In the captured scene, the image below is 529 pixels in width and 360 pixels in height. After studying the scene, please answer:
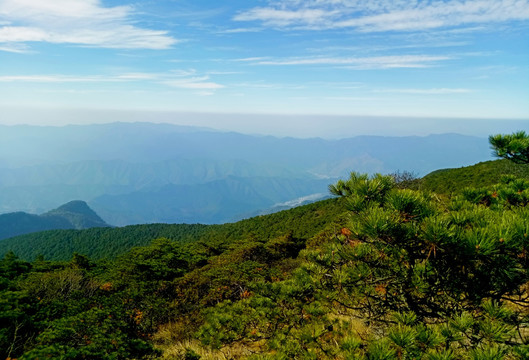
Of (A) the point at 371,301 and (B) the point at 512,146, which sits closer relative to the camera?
(A) the point at 371,301

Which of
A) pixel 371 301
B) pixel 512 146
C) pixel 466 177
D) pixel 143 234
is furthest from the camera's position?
pixel 143 234

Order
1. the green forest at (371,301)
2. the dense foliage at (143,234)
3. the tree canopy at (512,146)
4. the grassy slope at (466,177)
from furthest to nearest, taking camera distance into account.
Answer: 1. the dense foliage at (143,234)
2. the grassy slope at (466,177)
3. the tree canopy at (512,146)
4. the green forest at (371,301)

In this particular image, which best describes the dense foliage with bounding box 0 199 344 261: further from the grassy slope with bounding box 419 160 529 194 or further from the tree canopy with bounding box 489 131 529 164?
the tree canopy with bounding box 489 131 529 164

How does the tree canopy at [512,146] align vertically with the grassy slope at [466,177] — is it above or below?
above

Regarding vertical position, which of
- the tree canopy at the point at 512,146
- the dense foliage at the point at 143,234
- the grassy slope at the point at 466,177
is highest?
the tree canopy at the point at 512,146

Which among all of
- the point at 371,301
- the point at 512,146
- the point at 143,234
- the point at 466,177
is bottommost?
the point at 143,234

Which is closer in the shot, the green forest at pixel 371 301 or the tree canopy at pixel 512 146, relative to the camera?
the green forest at pixel 371 301

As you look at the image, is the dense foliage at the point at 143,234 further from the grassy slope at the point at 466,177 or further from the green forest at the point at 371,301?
the green forest at the point at 371,301

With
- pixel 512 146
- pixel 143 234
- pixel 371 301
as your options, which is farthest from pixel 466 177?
pixel 143 234

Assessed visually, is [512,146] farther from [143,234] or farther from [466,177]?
[143,234]

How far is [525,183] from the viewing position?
5.23m

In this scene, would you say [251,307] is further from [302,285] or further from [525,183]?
[525,183]

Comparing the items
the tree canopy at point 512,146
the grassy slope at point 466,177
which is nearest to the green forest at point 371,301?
the tree canopy at point 512,146

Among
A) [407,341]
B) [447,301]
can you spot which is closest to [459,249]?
[407,341]
